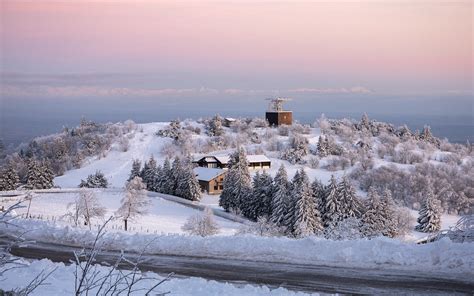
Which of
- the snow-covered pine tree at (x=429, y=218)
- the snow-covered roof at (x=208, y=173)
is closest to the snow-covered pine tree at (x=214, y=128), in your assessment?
the snow-covered roof at (x=208, y=173)

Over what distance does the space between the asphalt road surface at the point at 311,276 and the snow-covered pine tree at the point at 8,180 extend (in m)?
50.0

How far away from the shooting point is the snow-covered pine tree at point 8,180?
57.2 m

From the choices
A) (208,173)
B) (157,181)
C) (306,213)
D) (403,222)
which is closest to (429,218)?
(403,222)

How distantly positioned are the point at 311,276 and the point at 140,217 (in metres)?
32.2

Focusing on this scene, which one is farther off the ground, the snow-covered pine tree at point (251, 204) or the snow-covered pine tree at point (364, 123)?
the snow-covered pine tree at point (364, 123)

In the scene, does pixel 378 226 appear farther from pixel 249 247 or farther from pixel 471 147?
pixel 471 147

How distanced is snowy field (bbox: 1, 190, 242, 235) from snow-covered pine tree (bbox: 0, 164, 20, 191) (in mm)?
11244

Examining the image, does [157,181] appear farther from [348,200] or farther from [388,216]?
[388,216]

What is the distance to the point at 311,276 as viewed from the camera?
1037cm

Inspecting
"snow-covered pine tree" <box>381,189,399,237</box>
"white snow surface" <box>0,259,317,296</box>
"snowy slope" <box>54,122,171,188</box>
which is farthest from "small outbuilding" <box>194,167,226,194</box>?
"white snow surface" <box>0,259,317,296</box>

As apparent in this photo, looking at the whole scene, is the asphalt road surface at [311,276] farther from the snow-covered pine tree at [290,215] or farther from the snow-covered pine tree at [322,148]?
the snow-covered pine tree at [322,148]

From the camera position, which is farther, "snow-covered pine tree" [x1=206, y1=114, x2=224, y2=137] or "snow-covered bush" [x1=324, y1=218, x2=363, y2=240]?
"snow-covered pine tree" [x1=206, y1=114, x2=224, y2=137]

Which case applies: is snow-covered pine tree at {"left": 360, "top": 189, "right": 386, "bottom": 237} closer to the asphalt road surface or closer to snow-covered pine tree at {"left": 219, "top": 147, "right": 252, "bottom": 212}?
snow-covered pine tree at {"left": 219, "top": 147, "right": 252, "bottom": 212}

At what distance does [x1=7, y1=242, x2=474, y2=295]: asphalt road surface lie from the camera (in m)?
9.42
